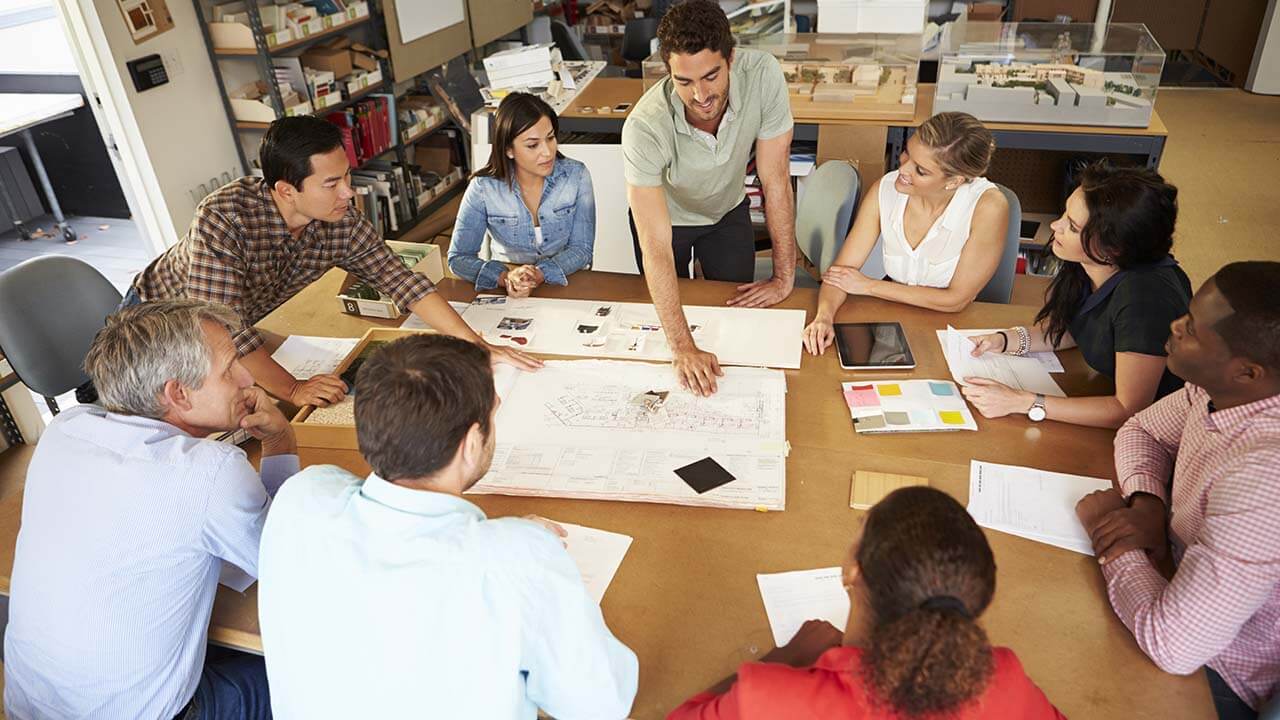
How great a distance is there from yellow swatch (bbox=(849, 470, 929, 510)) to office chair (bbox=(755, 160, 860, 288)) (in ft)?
3.80

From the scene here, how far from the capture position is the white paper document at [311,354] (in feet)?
6.76

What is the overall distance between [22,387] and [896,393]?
2578 millimetres

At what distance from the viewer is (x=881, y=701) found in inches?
36.7

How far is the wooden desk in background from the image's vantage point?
122cm

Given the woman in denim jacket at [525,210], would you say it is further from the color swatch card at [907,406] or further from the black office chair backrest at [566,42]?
the black office chair backrest at [566,42]

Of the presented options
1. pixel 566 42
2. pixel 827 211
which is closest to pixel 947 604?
pixel 827 211

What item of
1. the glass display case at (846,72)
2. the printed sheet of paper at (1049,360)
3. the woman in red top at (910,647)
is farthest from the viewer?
the glass display case at (846,72)

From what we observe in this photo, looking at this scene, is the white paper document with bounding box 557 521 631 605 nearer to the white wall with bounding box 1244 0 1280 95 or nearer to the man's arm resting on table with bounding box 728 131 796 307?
the man's arm resting on table with bounding box 728 131 796 307

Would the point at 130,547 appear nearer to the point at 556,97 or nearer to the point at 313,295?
the point at 313,295

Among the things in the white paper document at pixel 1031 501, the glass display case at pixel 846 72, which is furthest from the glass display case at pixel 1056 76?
the white paper document at pixel 1031 501

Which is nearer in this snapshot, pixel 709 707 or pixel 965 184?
pixel 709 707

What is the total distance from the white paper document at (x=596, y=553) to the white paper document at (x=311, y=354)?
0.89m

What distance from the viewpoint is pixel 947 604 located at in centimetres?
92

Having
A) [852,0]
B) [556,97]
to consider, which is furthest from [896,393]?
[852,0]
